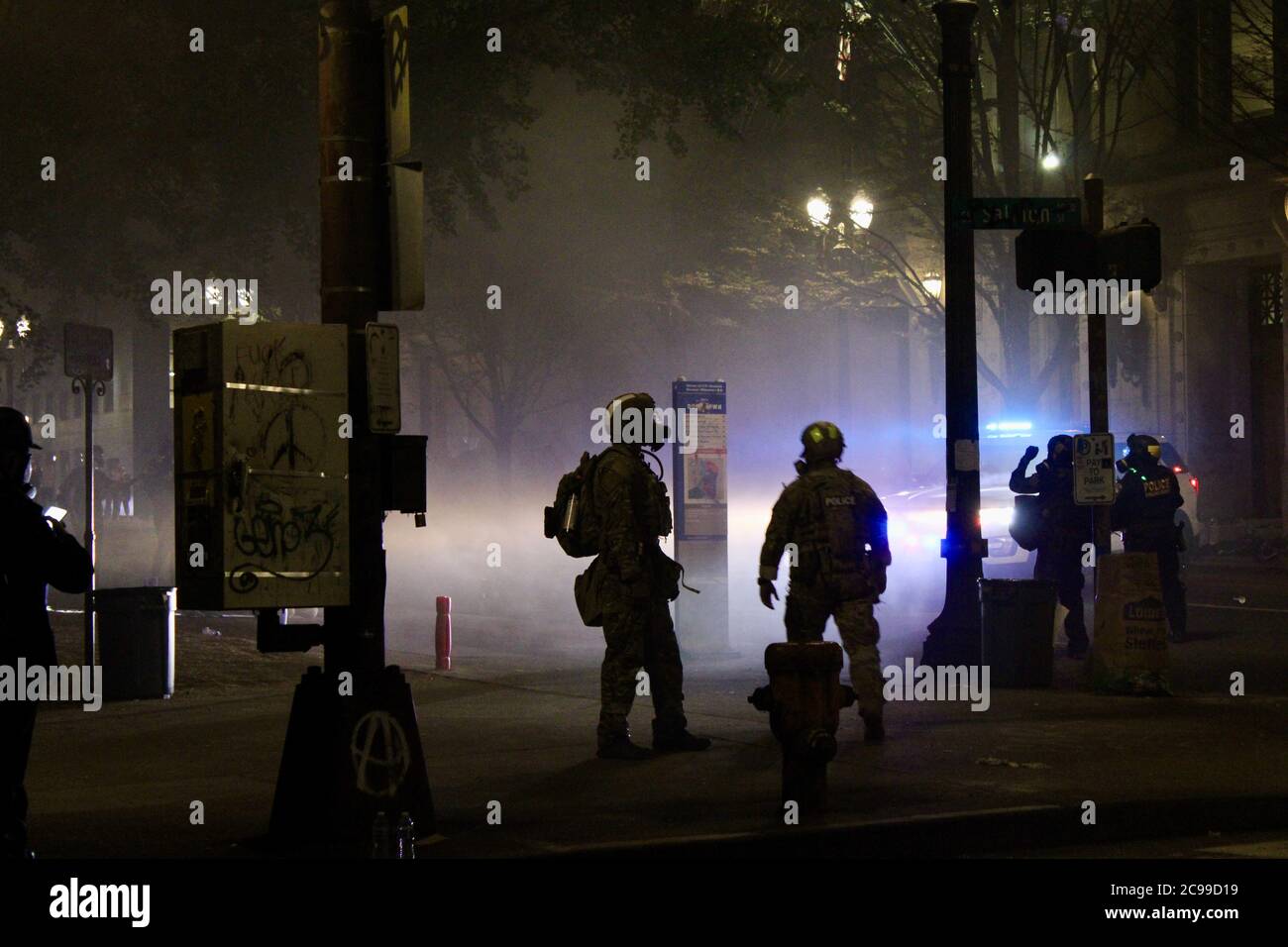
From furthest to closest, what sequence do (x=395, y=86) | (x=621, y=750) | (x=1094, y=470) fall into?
1. (x=1094, y=470)
2. (x=621, y=750)
3. (x=395, y=86)

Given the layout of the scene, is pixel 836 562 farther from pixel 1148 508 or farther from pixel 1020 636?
pixel 1148 508

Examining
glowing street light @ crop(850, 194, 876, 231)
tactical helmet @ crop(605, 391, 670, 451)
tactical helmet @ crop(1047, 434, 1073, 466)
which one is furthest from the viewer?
glowing street light @ crop(850, 194, 876, 231)

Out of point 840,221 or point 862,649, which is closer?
point 862,649

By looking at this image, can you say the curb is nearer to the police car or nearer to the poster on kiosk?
the poster on kiosk

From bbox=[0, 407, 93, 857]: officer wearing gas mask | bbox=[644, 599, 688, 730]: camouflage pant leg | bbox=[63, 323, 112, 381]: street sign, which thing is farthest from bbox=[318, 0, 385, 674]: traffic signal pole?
bbox=[63, 323, 112, 381]: street sign

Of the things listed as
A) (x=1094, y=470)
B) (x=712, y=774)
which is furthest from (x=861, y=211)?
(x=712, y=774)

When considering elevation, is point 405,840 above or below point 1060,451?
below

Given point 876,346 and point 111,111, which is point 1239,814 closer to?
point 111,111

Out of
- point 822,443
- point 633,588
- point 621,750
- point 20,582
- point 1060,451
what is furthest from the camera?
point 1060,451

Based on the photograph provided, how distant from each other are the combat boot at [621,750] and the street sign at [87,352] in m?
6.70

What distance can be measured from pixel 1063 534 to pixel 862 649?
5.30 m

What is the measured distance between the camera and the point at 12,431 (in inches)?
259

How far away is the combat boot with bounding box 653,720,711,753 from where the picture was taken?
10.1 metres

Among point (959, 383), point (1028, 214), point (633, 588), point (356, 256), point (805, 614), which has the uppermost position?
→ point (1028, 214)
